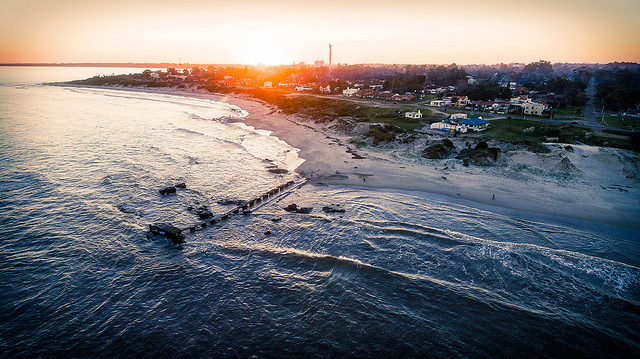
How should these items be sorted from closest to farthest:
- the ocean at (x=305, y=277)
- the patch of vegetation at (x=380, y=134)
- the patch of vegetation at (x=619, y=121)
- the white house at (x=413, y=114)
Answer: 1. the ocean at (x=305, y=277)
2. the patch of vegetation at (x=380, y=134)
3. the patch of vegetation at (x=619, y=121)
4. the white house at (x=413, y=114)

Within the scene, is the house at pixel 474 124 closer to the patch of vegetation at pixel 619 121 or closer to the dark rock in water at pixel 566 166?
the dark rock in water at pixel 566 166

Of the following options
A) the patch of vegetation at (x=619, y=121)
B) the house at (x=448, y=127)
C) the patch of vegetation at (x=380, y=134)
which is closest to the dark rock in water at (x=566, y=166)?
the house at (x=448, y=127)

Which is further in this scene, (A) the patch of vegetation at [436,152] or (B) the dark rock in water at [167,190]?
(A) the patch of vegetation at [436,152]

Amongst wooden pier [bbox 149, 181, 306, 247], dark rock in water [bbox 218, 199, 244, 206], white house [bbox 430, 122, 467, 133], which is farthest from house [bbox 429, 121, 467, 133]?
dark rock in water [bbox 218, 199, 244, 206]

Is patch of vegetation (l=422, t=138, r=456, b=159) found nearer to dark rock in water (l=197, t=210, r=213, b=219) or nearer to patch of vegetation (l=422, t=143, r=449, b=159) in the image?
patch of vegetation (l=422, t=143, r=449, b=159)

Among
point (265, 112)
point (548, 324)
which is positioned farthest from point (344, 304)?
point (265, 112)

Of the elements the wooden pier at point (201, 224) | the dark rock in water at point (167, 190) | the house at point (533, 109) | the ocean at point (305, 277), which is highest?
the house at point (533, 109)
